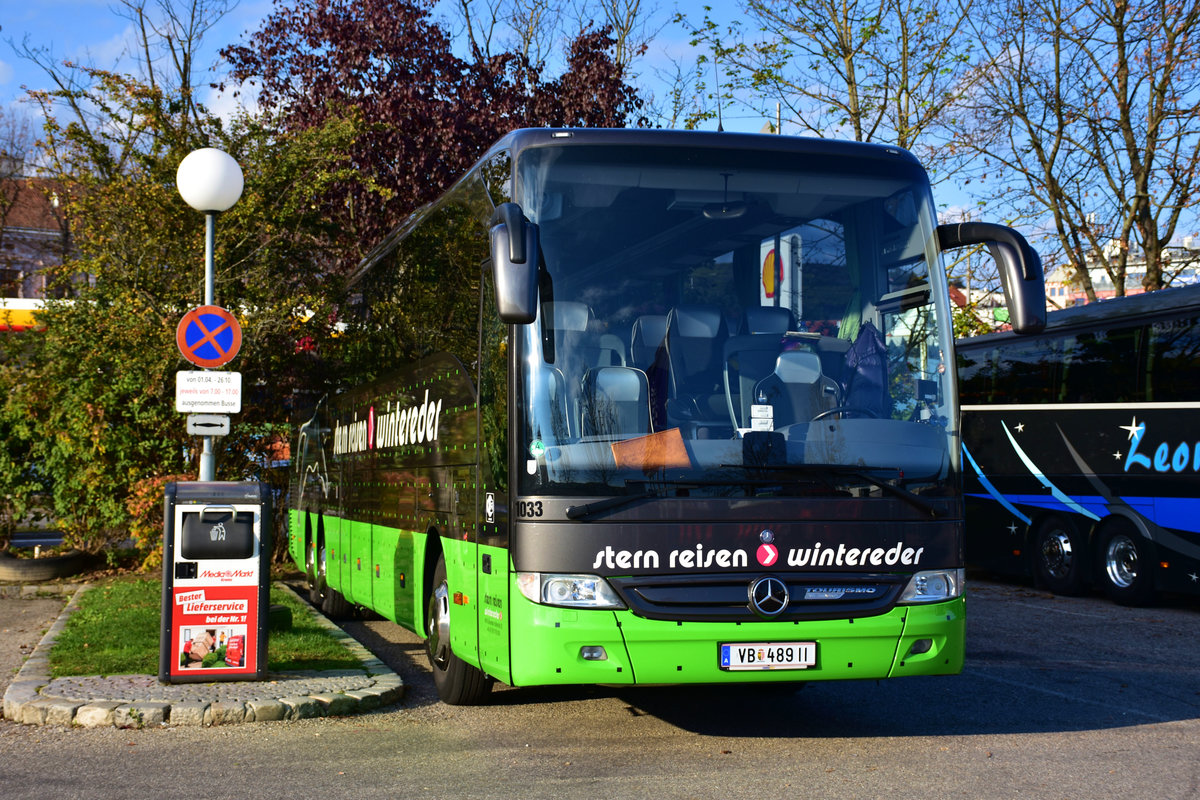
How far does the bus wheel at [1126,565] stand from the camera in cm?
1529

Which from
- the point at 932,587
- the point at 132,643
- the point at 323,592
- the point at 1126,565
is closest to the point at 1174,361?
the point at 1126,565

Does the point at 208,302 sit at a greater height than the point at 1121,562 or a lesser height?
greater

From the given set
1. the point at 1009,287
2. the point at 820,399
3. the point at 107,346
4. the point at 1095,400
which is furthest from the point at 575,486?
the point at 1095,400

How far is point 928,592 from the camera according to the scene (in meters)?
6.91

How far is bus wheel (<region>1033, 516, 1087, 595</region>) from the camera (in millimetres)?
16672

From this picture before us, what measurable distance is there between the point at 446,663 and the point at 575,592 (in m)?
2.18

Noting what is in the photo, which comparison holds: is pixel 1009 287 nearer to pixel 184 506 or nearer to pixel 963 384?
pixel 184 506

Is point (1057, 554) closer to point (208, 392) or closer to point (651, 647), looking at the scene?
point (208, 392)

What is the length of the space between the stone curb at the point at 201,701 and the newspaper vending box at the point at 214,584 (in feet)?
0.55

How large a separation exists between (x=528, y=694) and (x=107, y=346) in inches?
334

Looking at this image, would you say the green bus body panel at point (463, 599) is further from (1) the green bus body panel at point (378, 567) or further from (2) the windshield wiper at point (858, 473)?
(2) the windshield wiper at point (858, 473)

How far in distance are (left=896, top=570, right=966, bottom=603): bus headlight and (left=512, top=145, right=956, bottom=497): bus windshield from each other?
1.52ft

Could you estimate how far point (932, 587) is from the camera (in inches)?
273

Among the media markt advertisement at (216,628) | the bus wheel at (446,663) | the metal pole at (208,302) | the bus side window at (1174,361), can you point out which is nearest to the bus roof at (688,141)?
the bus wheel at (446,663)
